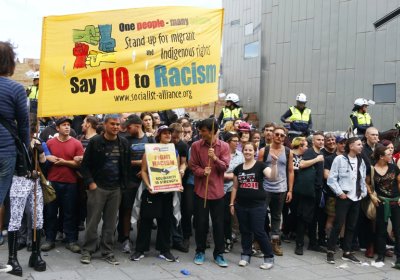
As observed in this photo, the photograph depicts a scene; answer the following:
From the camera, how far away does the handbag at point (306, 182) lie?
7656mm

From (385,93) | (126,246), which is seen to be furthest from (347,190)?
(385,93)

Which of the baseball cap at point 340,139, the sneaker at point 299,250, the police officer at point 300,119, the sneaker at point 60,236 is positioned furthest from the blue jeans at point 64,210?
the police officer at point 300,119

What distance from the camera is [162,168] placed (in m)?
6.78

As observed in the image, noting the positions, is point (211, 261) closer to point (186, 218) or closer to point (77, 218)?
point (186, 218)

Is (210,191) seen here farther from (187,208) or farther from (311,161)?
(311,161)

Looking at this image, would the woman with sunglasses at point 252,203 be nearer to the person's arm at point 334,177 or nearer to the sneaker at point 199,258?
the sneaker at point 199,258

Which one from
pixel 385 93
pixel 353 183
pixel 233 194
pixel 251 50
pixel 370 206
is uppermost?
pixel 251 50

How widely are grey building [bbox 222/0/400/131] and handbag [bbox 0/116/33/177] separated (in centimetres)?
1188

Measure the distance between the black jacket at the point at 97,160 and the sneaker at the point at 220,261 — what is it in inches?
64.9

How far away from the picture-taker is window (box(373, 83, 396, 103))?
14.5 metres

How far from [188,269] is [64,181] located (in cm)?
216

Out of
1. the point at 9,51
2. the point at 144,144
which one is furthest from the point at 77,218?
the point at 9,51

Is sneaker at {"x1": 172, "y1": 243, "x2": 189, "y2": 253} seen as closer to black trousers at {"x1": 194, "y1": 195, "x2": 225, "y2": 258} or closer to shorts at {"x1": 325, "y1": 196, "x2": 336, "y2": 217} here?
black trousers at {"x1": 194, "y1": 195, "x2": 225, "y2": 258}

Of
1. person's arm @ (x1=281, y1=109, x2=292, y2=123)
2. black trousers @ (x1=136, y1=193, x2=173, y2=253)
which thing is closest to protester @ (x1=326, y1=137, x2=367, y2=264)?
black trousers @ (x1=136, y1=193, x2=173, y2=253)
